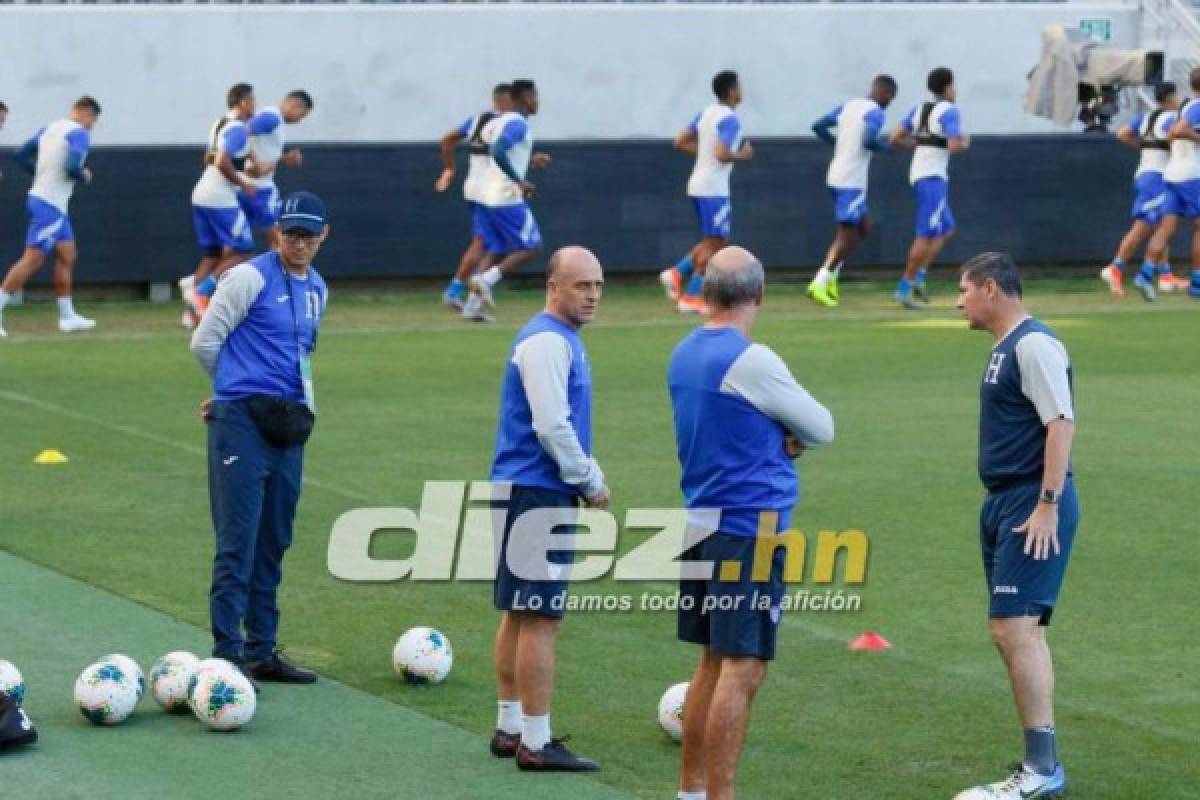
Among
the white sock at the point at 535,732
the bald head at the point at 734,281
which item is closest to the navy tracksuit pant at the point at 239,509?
the white sock at the point at 535,732

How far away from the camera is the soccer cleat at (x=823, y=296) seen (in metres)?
28.6

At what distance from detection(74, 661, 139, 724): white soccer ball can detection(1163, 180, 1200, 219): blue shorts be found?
72.1ft

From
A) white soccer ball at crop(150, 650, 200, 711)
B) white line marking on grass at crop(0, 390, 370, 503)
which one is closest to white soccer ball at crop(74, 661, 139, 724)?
white soccer ball at crop(150, 650, 200, 711)

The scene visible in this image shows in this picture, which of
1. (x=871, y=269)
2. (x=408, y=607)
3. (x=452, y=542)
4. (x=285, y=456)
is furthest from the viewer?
(x=871, y=269)

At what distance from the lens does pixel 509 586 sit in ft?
30.9

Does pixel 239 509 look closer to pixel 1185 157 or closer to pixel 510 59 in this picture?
pixel 1185 157

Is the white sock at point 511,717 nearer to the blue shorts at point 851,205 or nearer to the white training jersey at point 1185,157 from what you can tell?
the blue shorts at point 851,205

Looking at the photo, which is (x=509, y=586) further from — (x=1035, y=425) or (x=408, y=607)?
(x=408, y=607)

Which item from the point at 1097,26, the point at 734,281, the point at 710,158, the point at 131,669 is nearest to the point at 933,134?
the point at 710,158

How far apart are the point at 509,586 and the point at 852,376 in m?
12.8

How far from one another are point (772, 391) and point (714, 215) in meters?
20.0

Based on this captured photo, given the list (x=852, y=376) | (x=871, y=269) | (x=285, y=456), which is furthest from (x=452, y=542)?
(x=871, y=269)

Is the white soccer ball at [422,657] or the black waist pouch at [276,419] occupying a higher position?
the black waist pouch at [276,419]

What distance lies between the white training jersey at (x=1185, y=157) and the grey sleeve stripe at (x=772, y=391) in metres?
22.3
